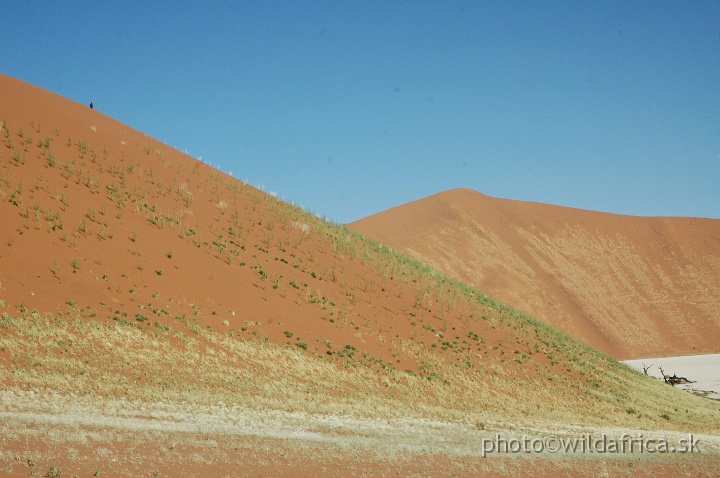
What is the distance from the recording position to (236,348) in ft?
73.7

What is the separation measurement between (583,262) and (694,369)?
1142 inches

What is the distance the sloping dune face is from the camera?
66750mm

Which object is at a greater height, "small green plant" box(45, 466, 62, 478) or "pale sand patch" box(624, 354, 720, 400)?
"pale sand patch" box(624, 354, 720, 400)

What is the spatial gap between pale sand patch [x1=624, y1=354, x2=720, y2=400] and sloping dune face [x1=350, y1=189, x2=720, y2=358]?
4.11 metres

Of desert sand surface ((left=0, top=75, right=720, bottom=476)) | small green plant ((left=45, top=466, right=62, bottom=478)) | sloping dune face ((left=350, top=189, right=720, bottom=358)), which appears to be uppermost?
sloping dune face ((left=350, top=189, right=720, bottom=358))

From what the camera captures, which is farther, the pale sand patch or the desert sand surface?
the pale sand patch

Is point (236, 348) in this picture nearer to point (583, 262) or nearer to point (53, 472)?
point (53, 472)

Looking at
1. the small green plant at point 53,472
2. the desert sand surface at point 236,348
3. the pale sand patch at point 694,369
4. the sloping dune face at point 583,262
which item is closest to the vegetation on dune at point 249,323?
the desert sand surface at point 236,348

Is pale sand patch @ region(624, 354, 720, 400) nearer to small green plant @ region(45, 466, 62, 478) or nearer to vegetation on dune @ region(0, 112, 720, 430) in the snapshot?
vegetation on dune @ region(0, 112, 720, 430)

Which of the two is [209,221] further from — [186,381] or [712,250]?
[712,250]

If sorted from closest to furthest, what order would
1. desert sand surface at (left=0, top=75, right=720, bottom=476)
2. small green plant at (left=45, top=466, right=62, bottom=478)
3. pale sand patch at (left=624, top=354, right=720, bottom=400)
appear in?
small green plant at (left=45, top=466, right=62, bottom=478)
desert sand surface at (left=0, top=75, right=720, bottom=476)
pale sand patch at (left=624, top=354, right=720, bottom=400)

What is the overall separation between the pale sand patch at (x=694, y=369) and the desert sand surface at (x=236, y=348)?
26.1ft

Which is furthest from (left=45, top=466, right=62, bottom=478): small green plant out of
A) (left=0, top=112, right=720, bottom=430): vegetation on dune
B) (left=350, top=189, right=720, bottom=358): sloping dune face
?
(left=350, top=189, right=720, bottom=358): sloping dune face

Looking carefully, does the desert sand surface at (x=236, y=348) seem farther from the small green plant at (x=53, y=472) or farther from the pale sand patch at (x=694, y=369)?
the pale sand patch at (x=694, y=369)
